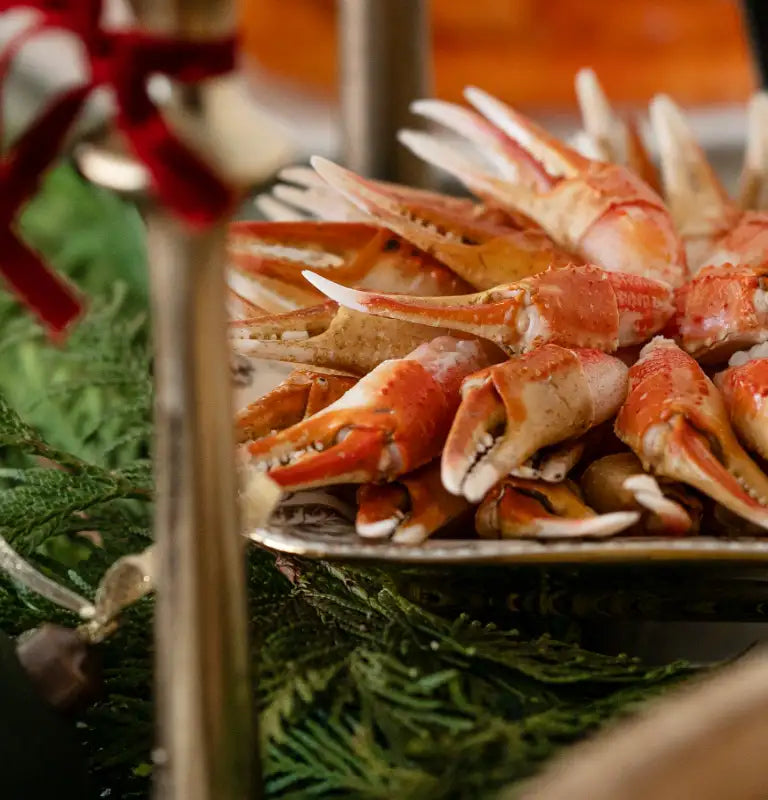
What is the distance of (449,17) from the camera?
2139 mm

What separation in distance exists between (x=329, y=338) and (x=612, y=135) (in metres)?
0.33

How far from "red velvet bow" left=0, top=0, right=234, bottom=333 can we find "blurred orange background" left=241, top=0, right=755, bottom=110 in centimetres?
177

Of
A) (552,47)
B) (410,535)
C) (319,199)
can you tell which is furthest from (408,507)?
(552,47)

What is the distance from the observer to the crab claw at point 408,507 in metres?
0.42

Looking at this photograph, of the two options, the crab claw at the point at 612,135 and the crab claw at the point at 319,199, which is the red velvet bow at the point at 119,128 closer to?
the crab claw at the point at 319,199

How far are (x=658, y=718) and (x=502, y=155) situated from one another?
420 mm

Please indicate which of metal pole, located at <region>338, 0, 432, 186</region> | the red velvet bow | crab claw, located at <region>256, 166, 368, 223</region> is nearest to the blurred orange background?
metal pole, located at <region>338, 0, 432, 186</region>

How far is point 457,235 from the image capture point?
1.84 ft

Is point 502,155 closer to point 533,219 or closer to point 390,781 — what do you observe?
point 533,219

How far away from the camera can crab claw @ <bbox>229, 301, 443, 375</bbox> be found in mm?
493

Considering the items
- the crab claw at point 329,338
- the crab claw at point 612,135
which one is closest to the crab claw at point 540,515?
the crab claw at point 329,338

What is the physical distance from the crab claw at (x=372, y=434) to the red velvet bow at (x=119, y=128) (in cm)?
15

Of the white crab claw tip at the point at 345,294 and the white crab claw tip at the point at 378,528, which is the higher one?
the white crab claw tip at the point at 345,294

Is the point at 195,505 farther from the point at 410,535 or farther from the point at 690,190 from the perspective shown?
the point at 690,190
